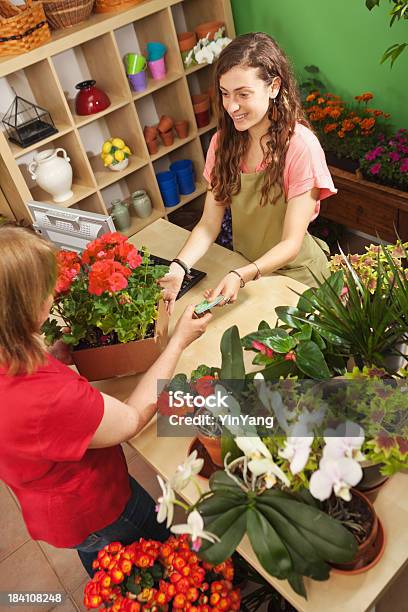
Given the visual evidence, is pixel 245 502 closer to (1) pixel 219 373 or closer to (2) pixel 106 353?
(1) pixel 219 373

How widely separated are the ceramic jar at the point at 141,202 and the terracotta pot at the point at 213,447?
239cm

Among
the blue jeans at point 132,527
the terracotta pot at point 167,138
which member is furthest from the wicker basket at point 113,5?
the blue jeans at point 132,527

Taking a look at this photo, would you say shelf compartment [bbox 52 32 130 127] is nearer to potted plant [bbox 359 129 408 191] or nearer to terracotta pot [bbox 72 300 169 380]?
potted plant [bbox 359 129 408 191]

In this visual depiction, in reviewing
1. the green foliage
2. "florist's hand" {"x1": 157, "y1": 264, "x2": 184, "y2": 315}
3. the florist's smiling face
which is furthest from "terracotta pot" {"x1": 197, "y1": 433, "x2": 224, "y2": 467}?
the florist's smiling face

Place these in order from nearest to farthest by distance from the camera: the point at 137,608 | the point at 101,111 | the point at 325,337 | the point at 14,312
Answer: the point at 14,312 → the point at 325,337 → the point at 137,608 → the point at 101,111

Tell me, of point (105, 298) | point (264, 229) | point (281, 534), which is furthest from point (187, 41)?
point (281, 534)

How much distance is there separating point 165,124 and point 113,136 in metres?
0.34

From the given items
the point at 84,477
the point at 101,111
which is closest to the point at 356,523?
the point at 84,477

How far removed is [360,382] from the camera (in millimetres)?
1063

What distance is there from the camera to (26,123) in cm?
285

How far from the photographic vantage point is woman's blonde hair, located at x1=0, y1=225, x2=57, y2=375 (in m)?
1.04

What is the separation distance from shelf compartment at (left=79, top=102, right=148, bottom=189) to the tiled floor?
66.5 inches

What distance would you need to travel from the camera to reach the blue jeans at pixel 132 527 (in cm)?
148

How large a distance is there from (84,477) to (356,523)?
65 cm
